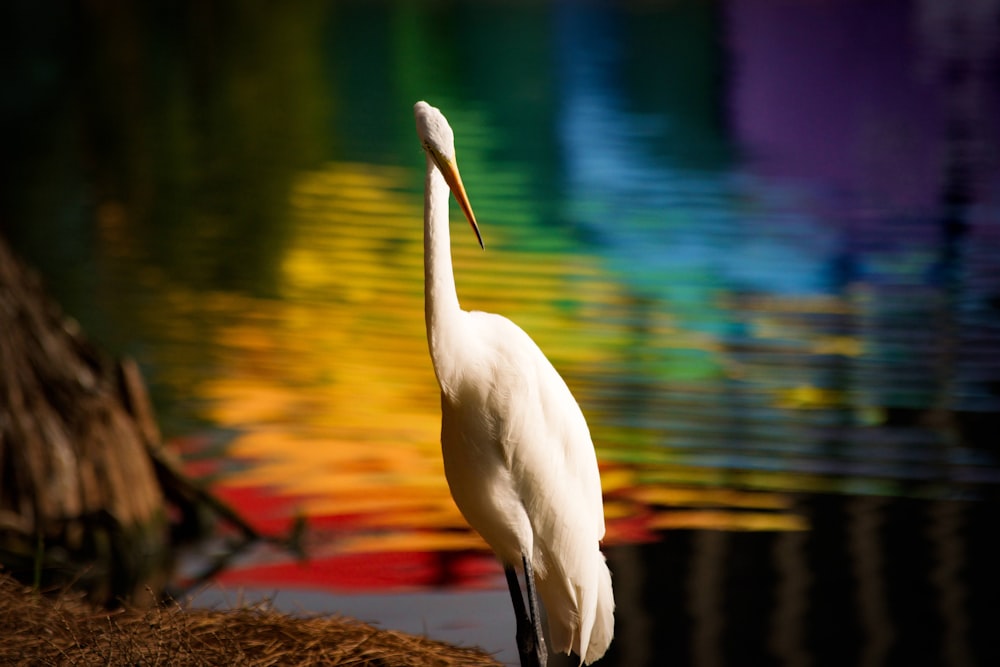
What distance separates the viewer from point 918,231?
5.86 m

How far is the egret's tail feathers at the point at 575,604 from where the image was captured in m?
2.11

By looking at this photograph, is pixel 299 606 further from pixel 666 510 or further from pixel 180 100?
pixel 180 100

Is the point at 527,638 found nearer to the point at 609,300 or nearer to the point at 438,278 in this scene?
the point at 438,278

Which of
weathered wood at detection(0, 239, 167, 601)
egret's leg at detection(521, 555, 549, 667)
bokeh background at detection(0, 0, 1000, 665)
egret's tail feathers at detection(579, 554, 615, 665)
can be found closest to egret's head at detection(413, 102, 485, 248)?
egret's leg at detection(521, 555, 549, 667)

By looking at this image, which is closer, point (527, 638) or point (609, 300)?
point (527, 638)

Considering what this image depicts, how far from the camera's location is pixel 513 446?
6.51 ft

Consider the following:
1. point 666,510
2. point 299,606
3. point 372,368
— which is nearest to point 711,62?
point 372,368

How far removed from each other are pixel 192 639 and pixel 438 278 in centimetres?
70

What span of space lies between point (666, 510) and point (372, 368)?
129 centimetres

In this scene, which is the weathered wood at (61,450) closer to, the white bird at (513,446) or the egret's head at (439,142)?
the white bird at (513,446)

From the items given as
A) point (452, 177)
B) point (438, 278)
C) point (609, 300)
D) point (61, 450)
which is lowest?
point (61, 450)

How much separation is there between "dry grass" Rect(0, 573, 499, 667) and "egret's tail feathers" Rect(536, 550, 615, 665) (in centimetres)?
14

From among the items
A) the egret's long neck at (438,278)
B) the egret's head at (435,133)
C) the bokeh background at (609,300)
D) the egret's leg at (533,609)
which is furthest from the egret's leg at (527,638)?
the egret's head at (435,133)

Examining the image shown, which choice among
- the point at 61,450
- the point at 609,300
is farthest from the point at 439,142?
the point at 609,300
